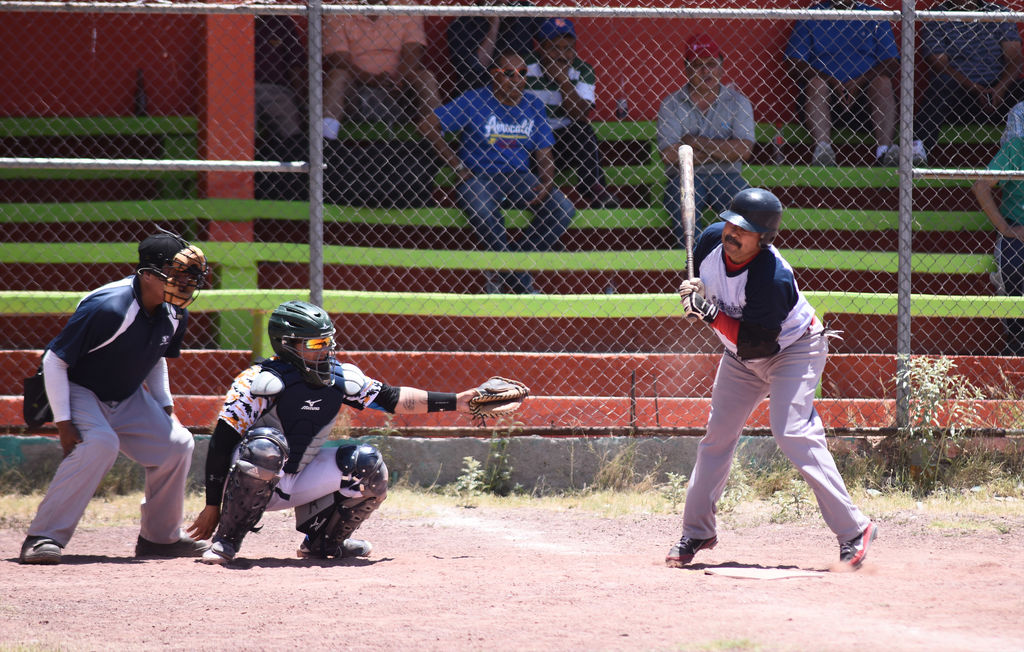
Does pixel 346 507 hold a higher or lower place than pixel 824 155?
lower

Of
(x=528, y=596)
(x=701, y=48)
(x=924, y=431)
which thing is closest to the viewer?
(x=528, y=596)

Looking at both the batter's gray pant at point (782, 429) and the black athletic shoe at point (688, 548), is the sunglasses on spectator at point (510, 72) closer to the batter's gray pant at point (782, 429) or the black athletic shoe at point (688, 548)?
the batter's gray pant at point (782, 429)

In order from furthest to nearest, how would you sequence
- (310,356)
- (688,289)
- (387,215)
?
(387,215), (310,356), (688,289)

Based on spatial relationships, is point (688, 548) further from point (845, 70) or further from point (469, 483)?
point (845, 70)

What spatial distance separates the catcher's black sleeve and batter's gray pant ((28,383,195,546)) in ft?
2.00

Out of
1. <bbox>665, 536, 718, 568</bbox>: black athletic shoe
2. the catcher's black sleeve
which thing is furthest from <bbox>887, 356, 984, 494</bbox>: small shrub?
the catcher's black sleeve

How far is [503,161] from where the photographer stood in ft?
25.5

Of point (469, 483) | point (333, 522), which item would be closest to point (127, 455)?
point (333, 522)

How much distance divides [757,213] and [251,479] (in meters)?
2.51

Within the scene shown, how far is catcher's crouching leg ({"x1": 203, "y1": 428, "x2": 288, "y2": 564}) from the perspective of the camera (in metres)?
4.74

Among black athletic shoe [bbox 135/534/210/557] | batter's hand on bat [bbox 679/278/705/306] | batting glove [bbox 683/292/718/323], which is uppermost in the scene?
batter's hand on bat [bbox 679/278/705/306]

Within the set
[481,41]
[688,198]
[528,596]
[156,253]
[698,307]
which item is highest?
[481,41]

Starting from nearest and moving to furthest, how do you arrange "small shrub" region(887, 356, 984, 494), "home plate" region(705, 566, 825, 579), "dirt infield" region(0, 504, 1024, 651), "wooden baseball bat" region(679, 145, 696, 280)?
"dirt infield" region(0, 504, 1024, 651) → "home plate" region(705, 566, 825, 579) → "wooden baseball bat" region(679, 145, 696, 280) → "small shrub" region(887, 356, 984, 494)

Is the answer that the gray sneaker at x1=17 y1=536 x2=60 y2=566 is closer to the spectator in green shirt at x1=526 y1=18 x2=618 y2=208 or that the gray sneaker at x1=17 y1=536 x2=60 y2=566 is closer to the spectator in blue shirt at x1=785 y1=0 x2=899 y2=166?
the spectator in green shirt at x1=526 y1=18 x2=618 y2=208
